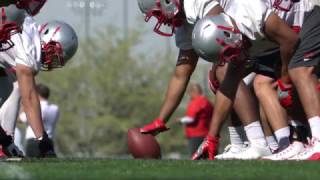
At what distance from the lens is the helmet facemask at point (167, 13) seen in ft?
35.8

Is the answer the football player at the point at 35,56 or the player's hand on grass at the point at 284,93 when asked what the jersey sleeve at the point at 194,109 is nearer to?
the football player at the point at 35,56

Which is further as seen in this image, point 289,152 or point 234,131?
point 234,131

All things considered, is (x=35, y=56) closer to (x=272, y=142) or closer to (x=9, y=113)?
(x=9, y=113)

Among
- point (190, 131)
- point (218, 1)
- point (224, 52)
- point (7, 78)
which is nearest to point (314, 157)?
point (224, 52)

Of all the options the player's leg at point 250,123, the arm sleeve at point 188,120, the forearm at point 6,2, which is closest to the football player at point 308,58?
the player's leg at point 250,123

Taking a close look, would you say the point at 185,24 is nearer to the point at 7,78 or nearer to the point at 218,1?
the point at 218,1

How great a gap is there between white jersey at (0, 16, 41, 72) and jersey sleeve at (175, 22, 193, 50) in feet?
4.44

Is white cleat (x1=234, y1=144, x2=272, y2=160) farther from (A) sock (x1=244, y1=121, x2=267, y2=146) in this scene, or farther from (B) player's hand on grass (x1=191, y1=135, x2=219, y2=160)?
(B) player's hand on grass (x1=191, y1=135, x2=219, y2=160)

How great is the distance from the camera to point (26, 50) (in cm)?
1152

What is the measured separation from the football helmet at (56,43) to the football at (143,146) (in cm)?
133

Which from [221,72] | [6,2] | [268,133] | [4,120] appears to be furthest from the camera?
[4,120]

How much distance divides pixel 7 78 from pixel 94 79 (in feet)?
109

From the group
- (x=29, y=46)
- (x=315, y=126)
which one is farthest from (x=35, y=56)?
(x=315, y=126)

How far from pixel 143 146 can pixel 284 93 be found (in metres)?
1.42
